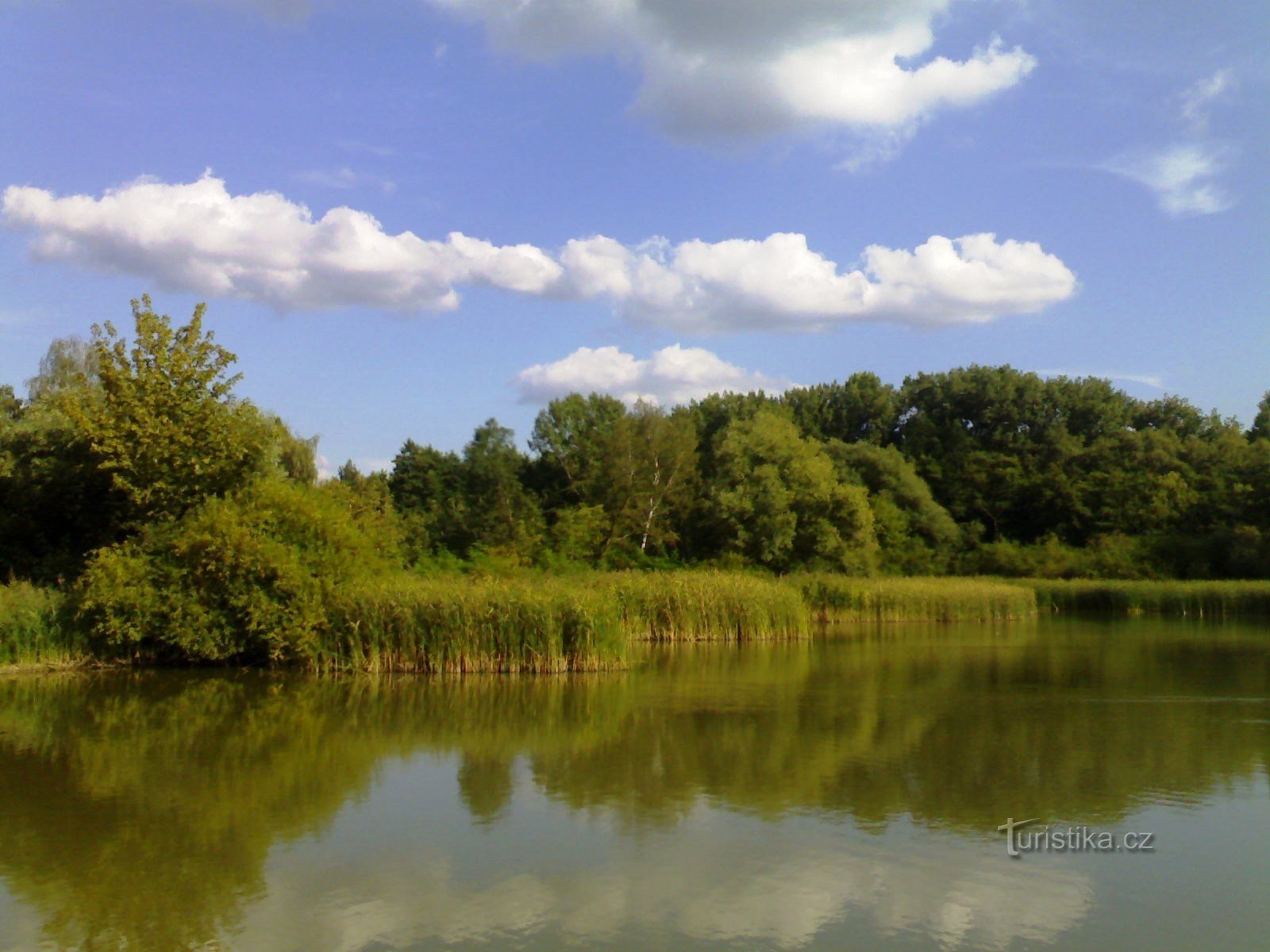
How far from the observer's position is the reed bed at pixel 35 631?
17.0 m

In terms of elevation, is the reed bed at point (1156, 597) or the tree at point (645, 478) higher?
the tree at point (645, 478)

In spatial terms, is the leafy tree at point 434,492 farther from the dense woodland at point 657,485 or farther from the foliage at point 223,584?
the foliage at point 223,584

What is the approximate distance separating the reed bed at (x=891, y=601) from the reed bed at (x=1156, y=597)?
5023 millimetres

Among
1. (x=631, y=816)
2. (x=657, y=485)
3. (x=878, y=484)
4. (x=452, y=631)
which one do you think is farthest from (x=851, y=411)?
(x=631, y=816)

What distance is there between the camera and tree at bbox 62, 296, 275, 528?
1886cm

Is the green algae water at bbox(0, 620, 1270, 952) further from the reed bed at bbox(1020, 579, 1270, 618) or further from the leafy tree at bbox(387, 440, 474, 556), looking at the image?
the leafy tree at bbox(387, 440, 474, 556)

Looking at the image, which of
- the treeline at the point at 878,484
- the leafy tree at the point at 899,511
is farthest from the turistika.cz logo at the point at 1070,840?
the leafy tree at the point at 899,511

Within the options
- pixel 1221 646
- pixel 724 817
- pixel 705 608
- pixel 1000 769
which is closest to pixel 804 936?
pixel 724 817

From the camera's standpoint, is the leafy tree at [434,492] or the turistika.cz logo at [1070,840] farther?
the leafy tree at [434,492]

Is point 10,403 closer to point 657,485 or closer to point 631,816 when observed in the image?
point 657,485

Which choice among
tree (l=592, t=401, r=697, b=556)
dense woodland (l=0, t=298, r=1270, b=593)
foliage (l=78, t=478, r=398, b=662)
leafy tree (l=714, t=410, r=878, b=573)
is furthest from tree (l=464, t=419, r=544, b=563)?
foliage (l=78, t=478, r=398, b=662)

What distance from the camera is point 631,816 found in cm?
855

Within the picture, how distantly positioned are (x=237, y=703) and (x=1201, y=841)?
11630 mm

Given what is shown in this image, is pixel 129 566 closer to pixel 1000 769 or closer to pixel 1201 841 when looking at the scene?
pixel 1000 769
